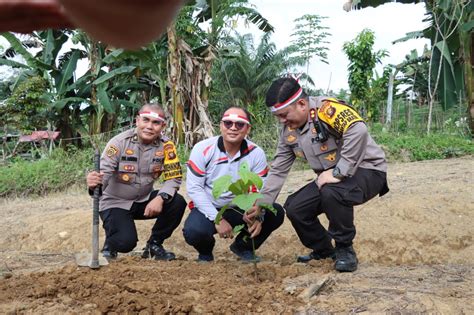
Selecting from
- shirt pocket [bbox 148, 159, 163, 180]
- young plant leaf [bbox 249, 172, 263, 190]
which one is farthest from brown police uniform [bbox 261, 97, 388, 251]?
shirt pocket [bbox 148, 159, 163, 180]

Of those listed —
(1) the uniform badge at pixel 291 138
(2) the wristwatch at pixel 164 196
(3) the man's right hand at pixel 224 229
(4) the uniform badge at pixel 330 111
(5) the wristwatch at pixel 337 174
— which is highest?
(4) the uniform badge at pixel 330 111

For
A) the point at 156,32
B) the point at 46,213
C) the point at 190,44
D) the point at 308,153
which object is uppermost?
the point at 190,44

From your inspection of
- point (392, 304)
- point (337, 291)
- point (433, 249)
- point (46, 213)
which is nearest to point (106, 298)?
point (337, 291)

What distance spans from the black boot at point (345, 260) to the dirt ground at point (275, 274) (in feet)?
0.20

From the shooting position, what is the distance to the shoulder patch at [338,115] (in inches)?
132

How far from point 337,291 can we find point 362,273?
0.46 meters

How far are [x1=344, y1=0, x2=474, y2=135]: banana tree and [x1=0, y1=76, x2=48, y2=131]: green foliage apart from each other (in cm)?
561

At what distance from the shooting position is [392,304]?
8.72ft

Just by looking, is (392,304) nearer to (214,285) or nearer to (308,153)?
(214,285)

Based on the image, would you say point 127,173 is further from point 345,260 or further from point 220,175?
point 345,260

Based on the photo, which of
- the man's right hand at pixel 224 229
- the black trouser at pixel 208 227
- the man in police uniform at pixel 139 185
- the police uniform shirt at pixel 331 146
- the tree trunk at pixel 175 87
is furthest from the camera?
Result: the tree trunk at pixel 175 87

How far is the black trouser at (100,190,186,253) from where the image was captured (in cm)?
403

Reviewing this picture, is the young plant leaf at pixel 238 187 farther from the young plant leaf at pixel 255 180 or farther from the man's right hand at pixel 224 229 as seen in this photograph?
the man's right hand at pixel 224 229

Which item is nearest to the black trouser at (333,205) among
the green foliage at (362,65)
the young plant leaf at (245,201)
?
the young plant leaf at (245,201)
